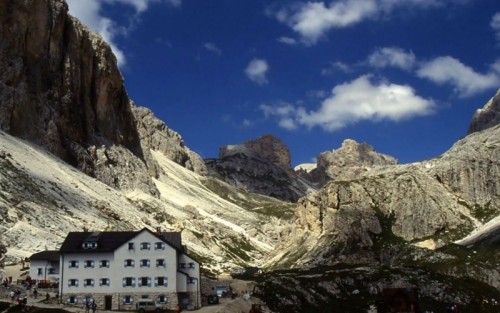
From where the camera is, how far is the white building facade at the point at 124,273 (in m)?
91.8

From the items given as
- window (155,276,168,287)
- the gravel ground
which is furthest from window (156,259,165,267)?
the gravel ground

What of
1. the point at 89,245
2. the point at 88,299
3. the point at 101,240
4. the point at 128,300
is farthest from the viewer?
the point at 101,240

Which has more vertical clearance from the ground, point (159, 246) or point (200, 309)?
point (159, 246)

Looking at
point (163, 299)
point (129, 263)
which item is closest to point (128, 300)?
point (163, 299)

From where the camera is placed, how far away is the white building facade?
91.8 m

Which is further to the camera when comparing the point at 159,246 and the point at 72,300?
the point at 159,246

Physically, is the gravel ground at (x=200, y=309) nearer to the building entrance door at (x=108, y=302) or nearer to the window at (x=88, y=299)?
the window at (x=88, y=299)

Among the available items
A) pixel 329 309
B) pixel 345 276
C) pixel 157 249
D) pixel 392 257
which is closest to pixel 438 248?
pixel 392 257

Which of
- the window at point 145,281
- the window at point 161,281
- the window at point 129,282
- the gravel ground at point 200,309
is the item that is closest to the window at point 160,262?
the window at point 161,281

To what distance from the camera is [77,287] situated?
303 feet

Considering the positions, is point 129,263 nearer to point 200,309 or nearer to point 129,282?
point 129,282

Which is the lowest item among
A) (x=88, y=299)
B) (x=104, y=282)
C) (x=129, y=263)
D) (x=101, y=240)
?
(x=88, y=299)

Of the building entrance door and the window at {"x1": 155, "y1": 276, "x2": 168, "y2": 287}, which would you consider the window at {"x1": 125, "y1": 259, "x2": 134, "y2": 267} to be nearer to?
the window at {"x1": 155, "y1": 276, "x2": 168, "y2": 287}

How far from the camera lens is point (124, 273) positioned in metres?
93.1
